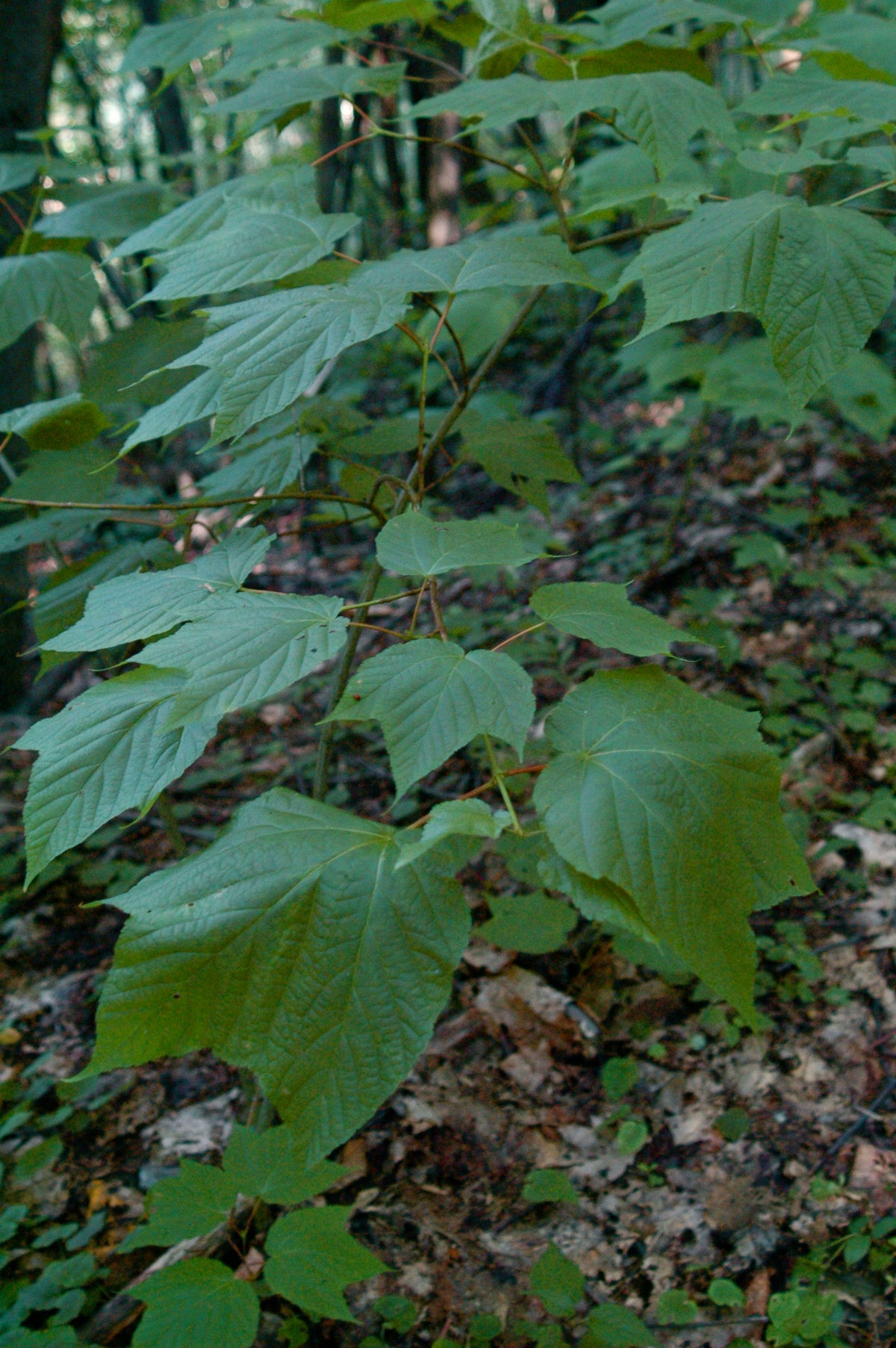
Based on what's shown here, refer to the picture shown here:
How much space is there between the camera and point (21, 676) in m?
3.53

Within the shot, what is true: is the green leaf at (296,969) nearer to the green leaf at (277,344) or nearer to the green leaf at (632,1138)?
the green leaf at (277,344)

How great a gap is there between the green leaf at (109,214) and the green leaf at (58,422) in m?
0.52

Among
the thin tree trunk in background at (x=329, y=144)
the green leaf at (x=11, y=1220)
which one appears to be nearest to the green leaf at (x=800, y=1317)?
the green leaf at (x=11, y=1220)

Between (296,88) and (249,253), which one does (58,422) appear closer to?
(249,253)

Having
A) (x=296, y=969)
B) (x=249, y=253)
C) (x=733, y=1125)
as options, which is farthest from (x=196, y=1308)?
(x=249, y=253)

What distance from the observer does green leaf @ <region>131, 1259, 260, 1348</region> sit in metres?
1.21

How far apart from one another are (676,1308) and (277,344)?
1811 millimetres

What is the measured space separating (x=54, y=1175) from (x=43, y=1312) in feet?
1.07

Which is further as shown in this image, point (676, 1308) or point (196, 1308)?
point (676, 1308)

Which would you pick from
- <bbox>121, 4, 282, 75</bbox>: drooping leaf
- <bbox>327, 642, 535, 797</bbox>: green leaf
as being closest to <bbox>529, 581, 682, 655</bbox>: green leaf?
<bbox>327, 642, 535, 797</bbox>: green leaf

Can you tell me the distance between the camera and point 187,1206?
4.53 ft

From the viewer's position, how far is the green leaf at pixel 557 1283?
56.6 inches

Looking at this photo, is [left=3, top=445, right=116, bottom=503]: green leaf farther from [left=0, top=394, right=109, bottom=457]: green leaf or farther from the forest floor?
the forest floor

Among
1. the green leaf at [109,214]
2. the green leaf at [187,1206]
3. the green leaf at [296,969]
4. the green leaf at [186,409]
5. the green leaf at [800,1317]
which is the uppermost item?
the green leaf at [109,214]
